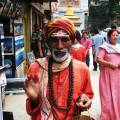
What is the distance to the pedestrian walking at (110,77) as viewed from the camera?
711 centimetres

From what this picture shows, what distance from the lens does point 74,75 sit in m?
3.16

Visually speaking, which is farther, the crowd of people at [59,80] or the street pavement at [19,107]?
the street pavement at [19,107]

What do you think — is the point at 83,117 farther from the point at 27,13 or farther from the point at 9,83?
the point at 27,13

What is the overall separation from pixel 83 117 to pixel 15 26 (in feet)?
28.8

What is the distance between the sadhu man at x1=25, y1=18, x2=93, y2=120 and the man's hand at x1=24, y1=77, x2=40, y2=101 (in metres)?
0.09

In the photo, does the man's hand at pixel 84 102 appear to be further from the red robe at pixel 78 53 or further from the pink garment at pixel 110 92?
the red robe at pixel 78 53

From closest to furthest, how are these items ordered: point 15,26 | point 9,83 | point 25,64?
point 9,83 → point 15,26 → point 25,64

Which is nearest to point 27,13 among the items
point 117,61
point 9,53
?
point 9,53

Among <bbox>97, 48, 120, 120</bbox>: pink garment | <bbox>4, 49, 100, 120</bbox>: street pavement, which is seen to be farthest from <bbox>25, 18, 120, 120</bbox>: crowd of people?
<bbox>4, 49, 100, 120</bbox>: street pavement

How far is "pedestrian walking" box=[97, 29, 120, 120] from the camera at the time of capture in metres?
7.11

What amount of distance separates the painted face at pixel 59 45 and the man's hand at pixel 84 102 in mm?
294

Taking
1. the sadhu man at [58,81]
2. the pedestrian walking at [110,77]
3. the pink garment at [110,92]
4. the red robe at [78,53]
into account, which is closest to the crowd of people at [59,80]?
the sadhu man at [58,81]

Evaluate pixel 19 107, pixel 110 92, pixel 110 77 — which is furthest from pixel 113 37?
pixel 19 107

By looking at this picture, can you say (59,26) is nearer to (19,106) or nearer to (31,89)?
(31,89)
